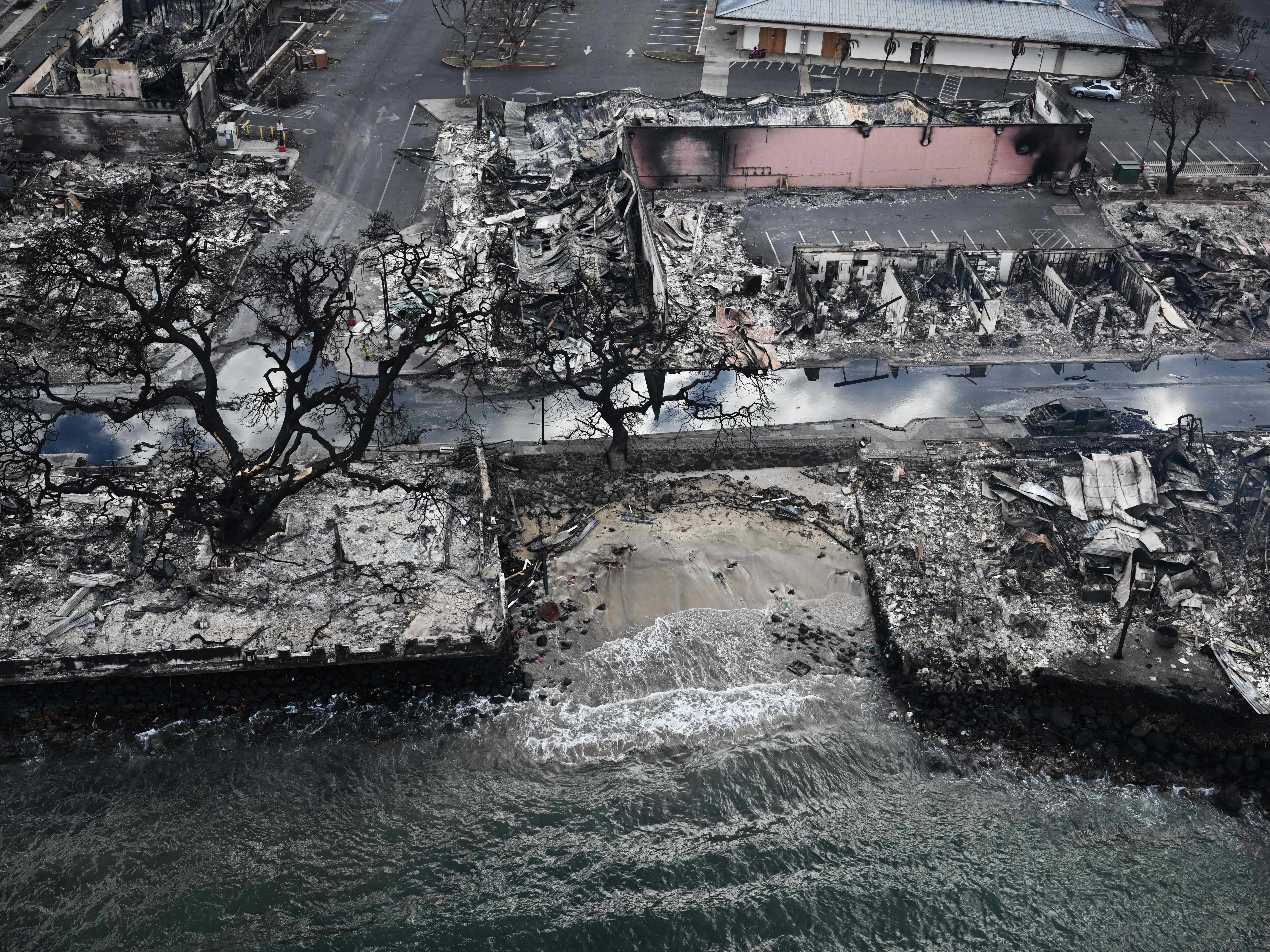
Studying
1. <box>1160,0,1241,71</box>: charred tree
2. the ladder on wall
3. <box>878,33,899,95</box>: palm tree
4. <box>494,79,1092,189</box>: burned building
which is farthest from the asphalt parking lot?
<box>1160,0,1241,71</box>: charred tree

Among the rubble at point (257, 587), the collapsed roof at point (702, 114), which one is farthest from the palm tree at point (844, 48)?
the rubble at point (257, 587)

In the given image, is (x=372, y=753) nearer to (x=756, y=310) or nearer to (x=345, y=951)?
(x=345, y=951)

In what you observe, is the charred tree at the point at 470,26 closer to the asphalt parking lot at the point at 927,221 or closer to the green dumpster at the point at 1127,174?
the asphalt parking lot at the point at 927,221

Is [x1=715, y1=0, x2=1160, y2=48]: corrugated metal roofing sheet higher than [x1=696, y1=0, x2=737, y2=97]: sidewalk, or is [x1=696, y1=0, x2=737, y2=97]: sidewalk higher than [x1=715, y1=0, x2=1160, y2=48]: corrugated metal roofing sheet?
[x1=715, y1=0, x2=1160, y2=48]: corrugated metal roofing sheet

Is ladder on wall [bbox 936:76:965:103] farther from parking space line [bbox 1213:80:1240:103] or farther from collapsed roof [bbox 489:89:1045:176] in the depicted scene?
parking space line [bbox 1213:80:1240:103]

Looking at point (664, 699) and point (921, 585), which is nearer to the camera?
point (664, 699)

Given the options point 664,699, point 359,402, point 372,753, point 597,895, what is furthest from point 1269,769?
point 359,402
